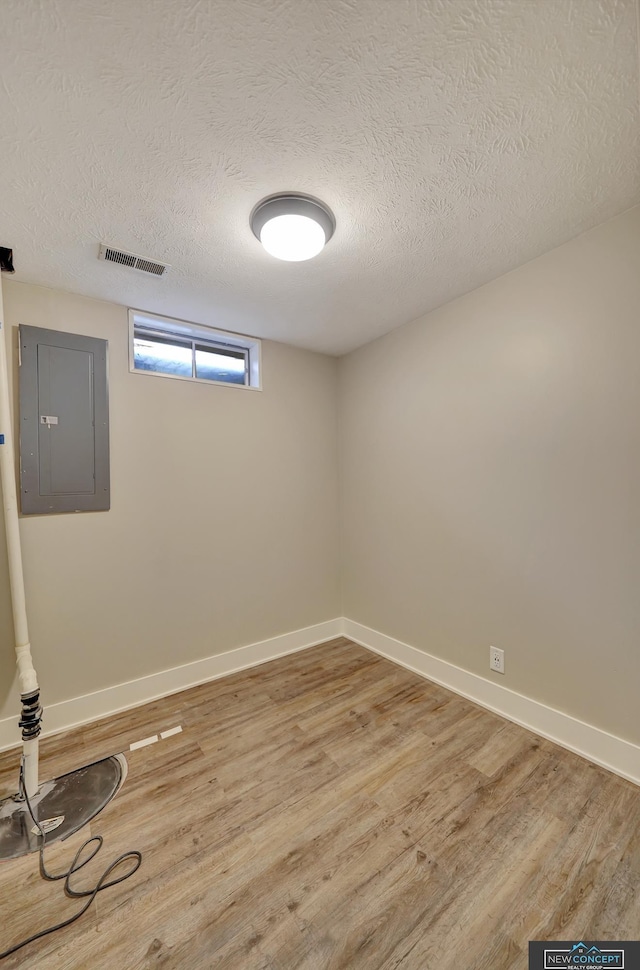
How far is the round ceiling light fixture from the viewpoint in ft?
4.88

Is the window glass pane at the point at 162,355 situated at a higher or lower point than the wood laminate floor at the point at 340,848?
higher

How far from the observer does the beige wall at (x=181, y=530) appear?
6.95ft

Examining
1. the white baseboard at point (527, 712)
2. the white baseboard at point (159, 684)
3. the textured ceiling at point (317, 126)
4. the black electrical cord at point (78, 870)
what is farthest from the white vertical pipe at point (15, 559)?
the white baseboard at point (527, 712)

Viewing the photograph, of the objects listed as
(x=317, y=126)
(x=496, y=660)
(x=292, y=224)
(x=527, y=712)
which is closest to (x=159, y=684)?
(x=496, y=660)

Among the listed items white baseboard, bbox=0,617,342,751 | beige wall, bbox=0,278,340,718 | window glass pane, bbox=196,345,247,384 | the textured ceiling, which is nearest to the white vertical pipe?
beige wall, bbox=0,278,340,718

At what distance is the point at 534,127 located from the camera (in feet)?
3.96

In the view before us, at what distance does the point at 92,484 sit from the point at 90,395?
540mm

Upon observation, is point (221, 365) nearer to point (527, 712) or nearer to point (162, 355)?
point (162, 355)

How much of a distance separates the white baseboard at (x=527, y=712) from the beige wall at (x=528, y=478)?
0.18ft

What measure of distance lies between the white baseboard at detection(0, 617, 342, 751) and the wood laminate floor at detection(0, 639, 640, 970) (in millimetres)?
99

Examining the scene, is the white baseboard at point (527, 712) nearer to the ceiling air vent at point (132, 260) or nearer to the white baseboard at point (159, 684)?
the white baseboard at point (159, 684)

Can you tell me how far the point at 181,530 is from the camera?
253cm

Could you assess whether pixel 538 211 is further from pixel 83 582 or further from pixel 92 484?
pixel 83 582

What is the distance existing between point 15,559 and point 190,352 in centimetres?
171
